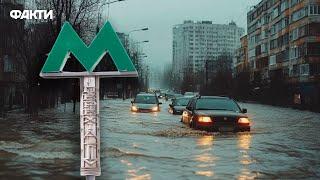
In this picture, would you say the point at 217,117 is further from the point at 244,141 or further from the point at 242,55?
the point at 242,55

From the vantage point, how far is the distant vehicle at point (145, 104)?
3762 centimetres

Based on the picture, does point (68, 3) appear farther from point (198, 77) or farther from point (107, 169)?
point (198, 77)

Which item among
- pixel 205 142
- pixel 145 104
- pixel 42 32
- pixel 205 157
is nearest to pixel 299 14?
pixel 145 104

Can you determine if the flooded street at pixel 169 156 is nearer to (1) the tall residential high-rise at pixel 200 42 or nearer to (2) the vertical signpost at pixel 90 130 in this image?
(2) the vertical signpost at pixel 90 130

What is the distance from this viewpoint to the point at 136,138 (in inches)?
760

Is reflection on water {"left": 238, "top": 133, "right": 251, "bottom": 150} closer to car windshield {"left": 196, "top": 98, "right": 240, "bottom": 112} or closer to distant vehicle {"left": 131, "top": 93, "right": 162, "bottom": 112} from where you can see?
car windshield {"left": 196, "top": 98, "right": 240, "bottom": 112}

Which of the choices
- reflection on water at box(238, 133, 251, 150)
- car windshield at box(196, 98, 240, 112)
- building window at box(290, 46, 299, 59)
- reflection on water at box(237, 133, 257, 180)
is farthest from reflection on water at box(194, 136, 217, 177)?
building window at box(290, 46, 299, 59)

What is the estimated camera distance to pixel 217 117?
19734 mm

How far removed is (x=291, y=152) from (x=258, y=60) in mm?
98853

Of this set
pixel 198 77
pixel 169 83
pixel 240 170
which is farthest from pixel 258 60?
pixel 240 170

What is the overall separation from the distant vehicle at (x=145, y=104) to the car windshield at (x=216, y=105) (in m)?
15.5

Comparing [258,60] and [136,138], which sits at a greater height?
[258,60]

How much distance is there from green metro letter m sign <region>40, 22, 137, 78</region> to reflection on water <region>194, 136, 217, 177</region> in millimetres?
3690

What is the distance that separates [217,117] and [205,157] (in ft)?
20.6
